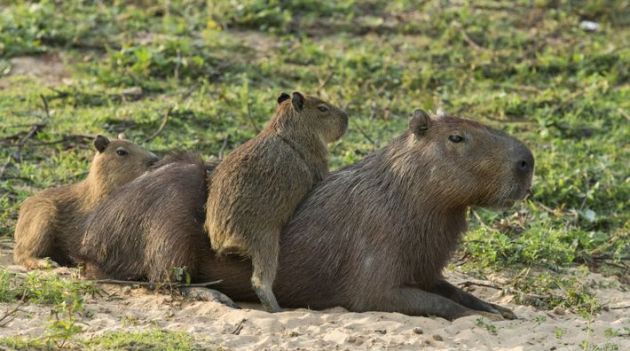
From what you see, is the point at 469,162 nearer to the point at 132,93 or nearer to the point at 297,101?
the point at 297,101

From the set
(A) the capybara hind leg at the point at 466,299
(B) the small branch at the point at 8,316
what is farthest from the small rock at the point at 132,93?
(B) the small branch at the point at 8,316

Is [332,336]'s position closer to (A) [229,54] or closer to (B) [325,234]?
(B) [325,234]

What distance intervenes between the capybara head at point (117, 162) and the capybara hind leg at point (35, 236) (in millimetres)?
422

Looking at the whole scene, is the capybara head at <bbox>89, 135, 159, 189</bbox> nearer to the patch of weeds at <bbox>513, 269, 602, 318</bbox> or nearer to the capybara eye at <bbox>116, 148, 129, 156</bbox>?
the capybara eye at <bbox>116, 148, 129, 156</bbox>

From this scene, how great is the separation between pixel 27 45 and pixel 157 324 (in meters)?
6.27

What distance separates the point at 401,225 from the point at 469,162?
0.50 m

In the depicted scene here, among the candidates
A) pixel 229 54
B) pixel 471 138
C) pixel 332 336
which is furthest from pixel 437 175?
pixel 229 54

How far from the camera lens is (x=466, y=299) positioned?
6641 millimetres

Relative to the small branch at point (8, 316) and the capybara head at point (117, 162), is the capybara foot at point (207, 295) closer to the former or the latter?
the small branch at point (8, 316)

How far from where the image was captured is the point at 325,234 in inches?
256

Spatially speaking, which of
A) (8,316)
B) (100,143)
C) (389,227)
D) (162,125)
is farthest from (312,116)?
(162,125)

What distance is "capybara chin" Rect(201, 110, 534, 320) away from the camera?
6.35 meters

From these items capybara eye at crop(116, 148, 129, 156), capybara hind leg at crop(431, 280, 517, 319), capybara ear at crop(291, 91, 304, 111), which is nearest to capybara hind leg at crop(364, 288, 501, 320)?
capybara hind leg at crop(431, 280, 517, 319)

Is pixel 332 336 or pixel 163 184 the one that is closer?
pixel 332 336
